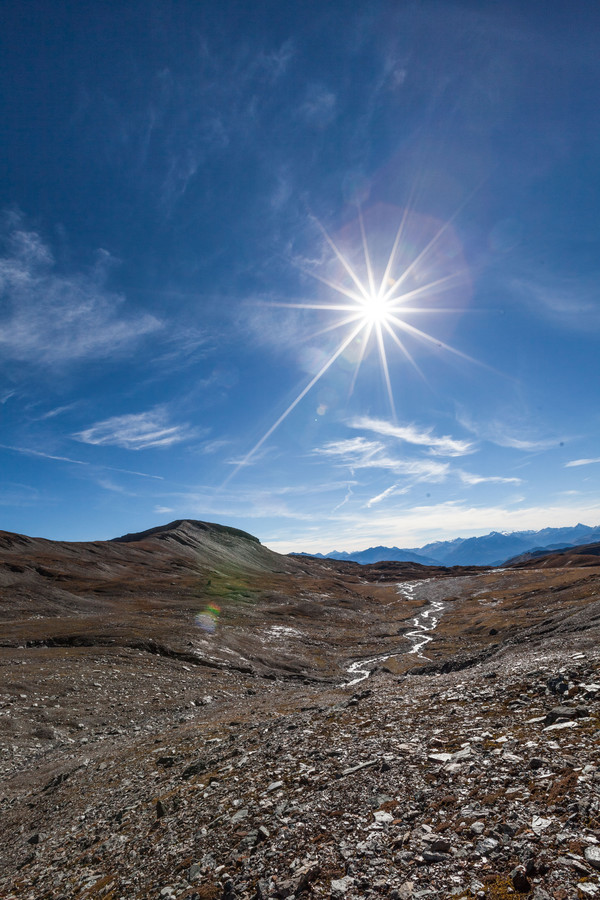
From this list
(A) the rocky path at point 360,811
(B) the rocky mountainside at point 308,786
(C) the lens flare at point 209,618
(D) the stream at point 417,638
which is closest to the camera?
(A) the rocky path at point 360,811

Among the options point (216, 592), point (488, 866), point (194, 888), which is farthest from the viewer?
point (216, 592)

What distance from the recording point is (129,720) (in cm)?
3478

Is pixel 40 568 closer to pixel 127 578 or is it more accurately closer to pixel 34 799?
pixel 127 578

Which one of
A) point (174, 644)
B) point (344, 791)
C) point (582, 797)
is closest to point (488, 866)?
point (582, 797)

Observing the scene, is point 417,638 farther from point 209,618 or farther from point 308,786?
point 308,786

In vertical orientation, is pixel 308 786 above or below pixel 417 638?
above

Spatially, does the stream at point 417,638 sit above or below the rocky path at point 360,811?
below

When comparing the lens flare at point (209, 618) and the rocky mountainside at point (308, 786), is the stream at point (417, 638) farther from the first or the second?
the lens flare at point (209, 618)

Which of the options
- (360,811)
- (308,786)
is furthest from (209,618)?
(360,811)

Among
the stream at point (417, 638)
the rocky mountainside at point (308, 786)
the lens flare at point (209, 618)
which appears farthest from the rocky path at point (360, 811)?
the lens flare at point (209, 618)

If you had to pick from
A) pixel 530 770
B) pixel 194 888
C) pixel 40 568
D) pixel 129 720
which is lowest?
pixel 129 720

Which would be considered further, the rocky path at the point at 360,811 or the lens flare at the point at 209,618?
the lens flare at the point at 209,618

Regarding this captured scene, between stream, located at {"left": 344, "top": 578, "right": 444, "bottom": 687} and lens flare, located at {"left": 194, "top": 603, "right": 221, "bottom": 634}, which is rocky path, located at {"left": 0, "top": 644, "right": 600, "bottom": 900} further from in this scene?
lens flare, located at {"left": 194, "top": 603, "right": 221, "bottom": 634}

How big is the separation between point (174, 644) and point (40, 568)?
301ft
